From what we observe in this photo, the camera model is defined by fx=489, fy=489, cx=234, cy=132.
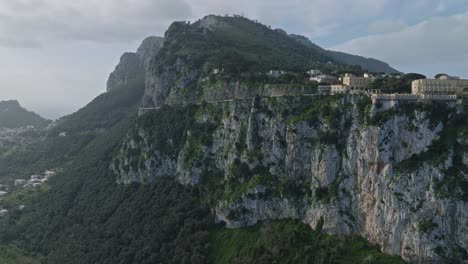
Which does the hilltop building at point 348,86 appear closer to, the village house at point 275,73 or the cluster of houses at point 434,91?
the cluster of houses at point 434,91

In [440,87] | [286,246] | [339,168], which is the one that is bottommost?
[286,246]

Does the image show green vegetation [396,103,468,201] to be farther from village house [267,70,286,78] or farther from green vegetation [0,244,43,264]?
green vegetation [0,244,43,264]

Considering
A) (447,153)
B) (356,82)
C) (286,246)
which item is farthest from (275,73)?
(447,153)

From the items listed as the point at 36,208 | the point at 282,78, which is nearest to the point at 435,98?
the point at 282,78

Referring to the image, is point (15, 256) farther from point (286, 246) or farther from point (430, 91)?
point (430, 91)

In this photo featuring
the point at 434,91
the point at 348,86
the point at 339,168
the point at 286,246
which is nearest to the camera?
the point at 434,91
